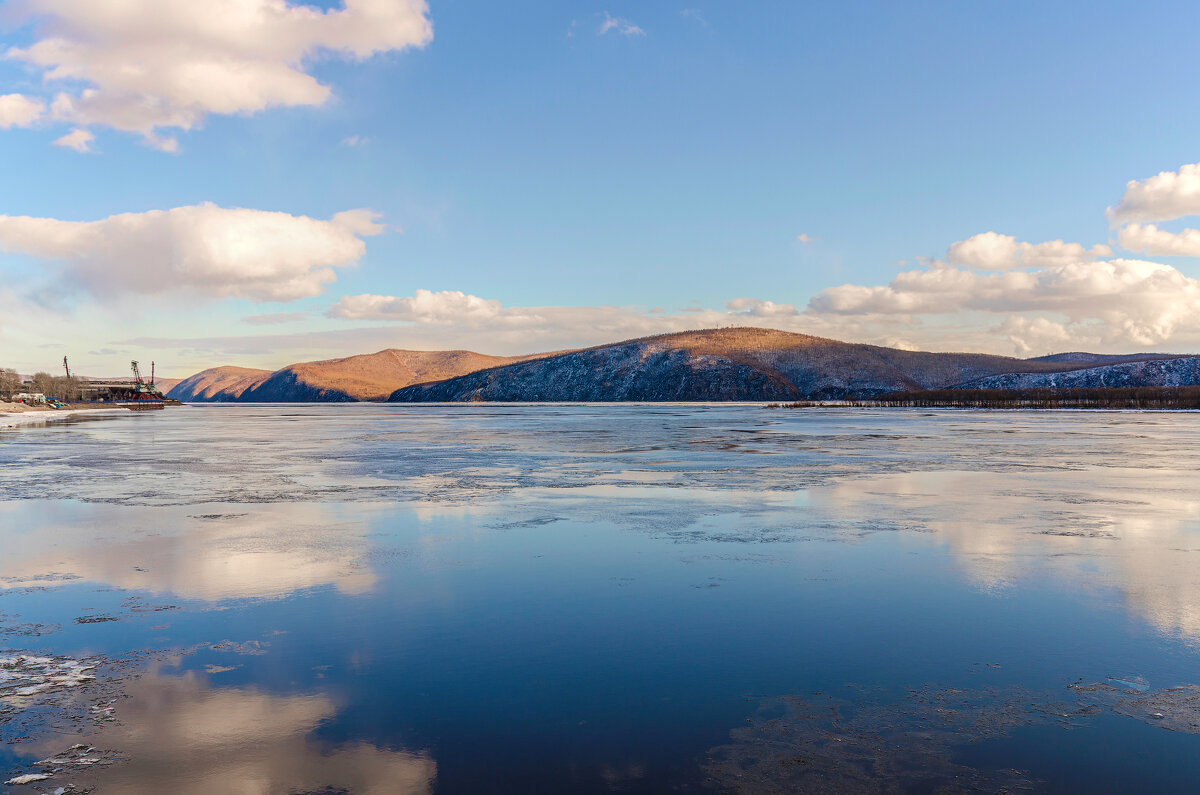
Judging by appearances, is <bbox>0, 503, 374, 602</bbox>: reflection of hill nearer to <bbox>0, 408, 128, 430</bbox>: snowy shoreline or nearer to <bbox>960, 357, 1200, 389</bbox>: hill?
<bbox>0, 408, 128, 430</bbox>: snowy shoreline

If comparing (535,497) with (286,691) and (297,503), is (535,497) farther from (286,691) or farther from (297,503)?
(286,691)

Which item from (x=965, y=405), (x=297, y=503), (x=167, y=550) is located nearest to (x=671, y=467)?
(x=297, y=503)

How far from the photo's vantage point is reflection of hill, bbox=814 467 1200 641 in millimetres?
10055

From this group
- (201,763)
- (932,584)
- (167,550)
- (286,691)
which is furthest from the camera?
(167,550)

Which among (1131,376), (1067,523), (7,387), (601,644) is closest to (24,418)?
(7,387)

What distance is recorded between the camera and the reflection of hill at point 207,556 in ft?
33.9

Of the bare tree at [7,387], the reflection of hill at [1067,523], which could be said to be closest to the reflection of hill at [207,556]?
the reflection of hill at [1067,523]

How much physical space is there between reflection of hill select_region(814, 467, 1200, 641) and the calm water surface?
9 cm

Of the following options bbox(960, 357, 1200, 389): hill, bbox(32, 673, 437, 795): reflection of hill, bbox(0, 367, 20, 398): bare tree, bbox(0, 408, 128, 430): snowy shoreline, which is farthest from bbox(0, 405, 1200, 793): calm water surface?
bbox(960, 357, 1200, 389): hill

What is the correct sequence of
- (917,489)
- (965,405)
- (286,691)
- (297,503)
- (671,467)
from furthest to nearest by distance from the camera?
(965,405) → (671,467) → (917,489) → (297,503) → (286,691)

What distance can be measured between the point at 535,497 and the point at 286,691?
1199 cm

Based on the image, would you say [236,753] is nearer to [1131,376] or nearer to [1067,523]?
[1067,523]

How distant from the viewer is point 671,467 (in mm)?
25703

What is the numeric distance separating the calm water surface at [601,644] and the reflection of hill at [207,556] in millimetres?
78
